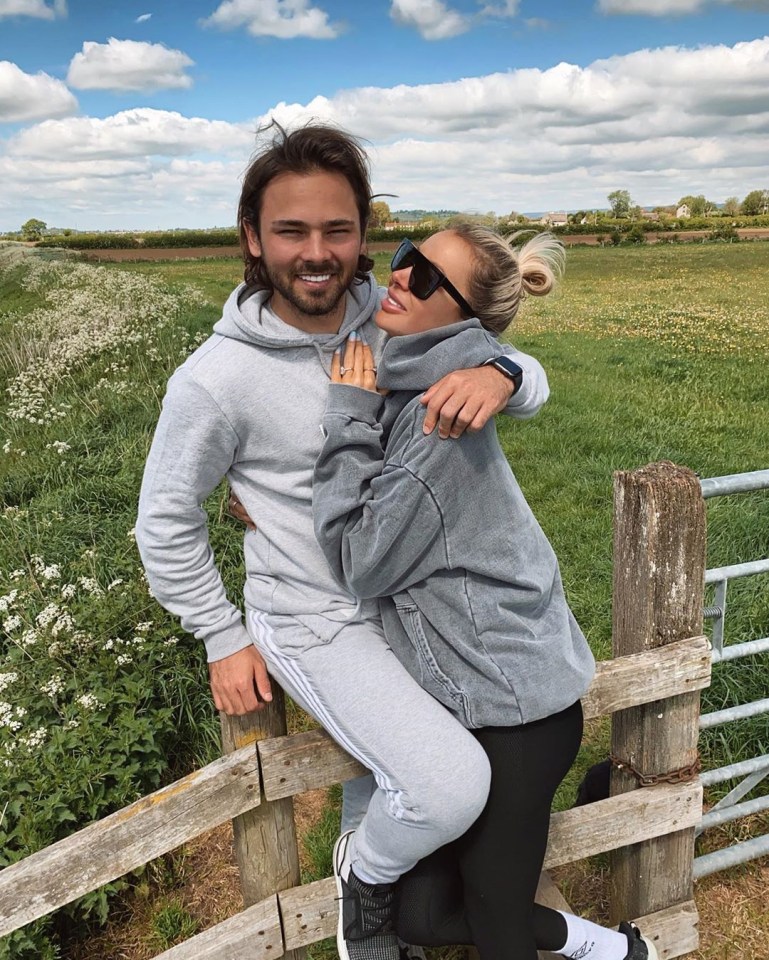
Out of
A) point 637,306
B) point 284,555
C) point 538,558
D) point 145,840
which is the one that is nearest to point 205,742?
point 145,840

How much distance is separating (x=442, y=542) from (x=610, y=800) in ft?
4.04

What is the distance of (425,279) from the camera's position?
1.96 metres

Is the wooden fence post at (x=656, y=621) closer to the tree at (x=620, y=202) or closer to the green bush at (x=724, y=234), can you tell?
the green bush at (x=724, y=234)

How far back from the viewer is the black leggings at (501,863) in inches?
77.7

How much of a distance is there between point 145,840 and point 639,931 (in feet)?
5.26

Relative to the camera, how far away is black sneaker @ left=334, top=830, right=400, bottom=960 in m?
2.12

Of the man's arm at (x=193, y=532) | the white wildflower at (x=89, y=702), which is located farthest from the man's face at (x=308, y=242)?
the white wildflower at (x=89, y=702)

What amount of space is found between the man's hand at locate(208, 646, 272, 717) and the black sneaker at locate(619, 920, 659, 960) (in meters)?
1.35

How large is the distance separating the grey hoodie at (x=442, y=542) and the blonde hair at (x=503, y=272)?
0.11m

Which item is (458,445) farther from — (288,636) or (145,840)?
(145,840)

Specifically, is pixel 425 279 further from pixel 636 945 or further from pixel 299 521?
pixel 636 945

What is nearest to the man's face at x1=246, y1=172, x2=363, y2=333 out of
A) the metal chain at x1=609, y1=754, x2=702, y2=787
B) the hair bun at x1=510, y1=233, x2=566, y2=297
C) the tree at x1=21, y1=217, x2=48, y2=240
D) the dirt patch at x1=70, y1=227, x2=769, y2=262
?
the hair bun at x1=510, y1=233, x2=566, y2=297

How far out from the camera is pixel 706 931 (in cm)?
299

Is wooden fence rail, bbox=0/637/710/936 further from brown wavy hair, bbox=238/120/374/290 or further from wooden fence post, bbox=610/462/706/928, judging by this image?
brown wavy hair, bbox=238/120/374/290
